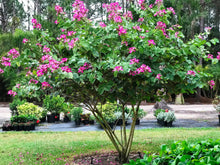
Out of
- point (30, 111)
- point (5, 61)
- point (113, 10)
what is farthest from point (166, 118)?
point (5, 61)

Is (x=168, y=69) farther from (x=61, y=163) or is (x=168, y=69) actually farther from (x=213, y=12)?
(x=213, y=12)

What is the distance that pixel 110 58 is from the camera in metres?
2.71

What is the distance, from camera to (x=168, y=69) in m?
2.92

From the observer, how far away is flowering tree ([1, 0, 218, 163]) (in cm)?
275

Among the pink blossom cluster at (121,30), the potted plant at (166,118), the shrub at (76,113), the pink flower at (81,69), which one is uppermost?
the pink blossom cluster at (121,30)

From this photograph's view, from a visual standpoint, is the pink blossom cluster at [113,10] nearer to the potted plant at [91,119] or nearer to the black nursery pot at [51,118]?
the potted plant at [91,119]

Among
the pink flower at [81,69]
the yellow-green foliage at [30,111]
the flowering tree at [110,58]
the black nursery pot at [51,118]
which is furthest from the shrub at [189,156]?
the black nursery pot at [51,118]

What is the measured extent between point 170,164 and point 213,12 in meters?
28.5

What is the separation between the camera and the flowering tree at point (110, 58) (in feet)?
9.03

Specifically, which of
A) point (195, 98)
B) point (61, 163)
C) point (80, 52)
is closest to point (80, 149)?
point (61, 163)

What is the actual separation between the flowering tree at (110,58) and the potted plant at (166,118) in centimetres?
520

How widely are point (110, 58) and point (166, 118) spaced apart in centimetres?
612

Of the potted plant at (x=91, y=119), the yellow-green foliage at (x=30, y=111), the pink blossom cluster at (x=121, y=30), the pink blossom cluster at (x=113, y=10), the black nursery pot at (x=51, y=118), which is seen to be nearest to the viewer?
the pink blossom cluster at (x=121, y=30)

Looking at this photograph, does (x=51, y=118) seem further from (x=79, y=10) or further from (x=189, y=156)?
(x=189, y=156)
